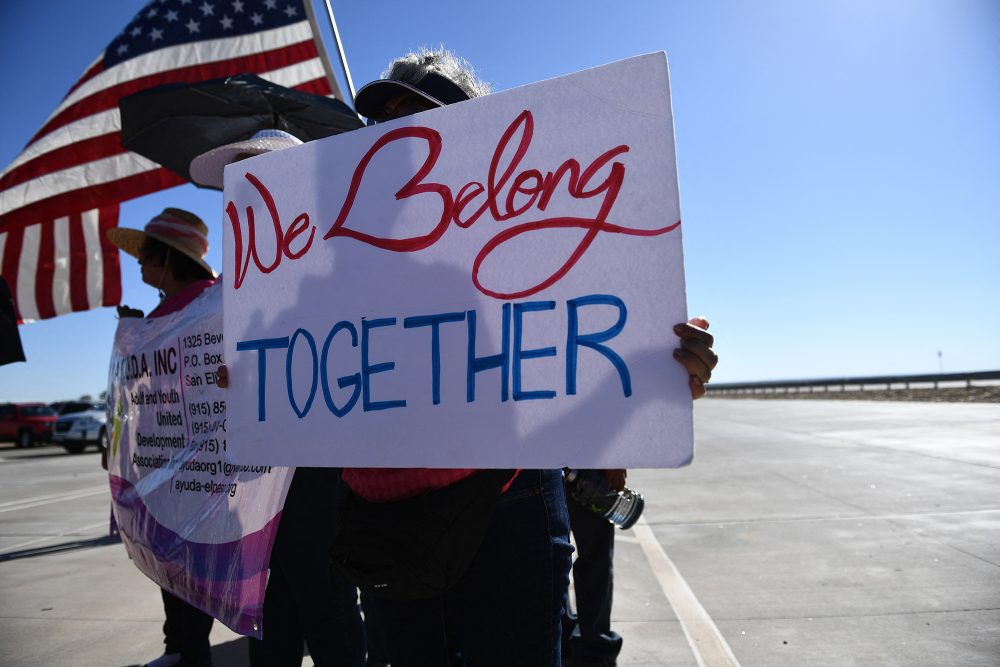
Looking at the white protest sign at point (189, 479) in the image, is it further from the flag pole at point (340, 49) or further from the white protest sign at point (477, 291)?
the flag pole at point (340, 49)

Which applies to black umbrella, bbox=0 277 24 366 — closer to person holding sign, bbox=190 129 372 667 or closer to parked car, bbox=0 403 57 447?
person holding sign, bbox=190 129 372 667

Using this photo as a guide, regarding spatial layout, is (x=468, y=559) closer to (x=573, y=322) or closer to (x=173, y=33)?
(x=573, y=322)

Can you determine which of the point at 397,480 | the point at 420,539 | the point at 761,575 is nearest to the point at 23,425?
the point at 761,575

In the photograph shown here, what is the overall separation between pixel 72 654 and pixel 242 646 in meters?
0.80

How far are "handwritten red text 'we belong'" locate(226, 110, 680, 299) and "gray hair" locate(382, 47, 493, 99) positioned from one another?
20cm

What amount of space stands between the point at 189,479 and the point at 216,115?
2087 mm

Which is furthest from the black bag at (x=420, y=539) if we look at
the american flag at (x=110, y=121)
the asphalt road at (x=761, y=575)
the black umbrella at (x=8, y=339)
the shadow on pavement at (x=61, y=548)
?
the shadow on pavement at (x=61, y=548)

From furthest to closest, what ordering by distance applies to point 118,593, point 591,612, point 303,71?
→ point 303,71
point 118,593
point 591,612

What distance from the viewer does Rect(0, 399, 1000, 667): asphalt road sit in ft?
9.19

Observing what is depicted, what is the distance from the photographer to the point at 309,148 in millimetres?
1536

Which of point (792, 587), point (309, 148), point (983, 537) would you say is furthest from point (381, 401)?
point (983, 537)

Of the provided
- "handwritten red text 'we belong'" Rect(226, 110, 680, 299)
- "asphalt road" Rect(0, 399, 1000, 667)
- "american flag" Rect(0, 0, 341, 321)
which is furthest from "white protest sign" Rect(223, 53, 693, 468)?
"american flag" Rect(0, 0, 341, 321)

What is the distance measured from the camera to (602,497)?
7.02ft

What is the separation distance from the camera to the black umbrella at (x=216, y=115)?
307cm
